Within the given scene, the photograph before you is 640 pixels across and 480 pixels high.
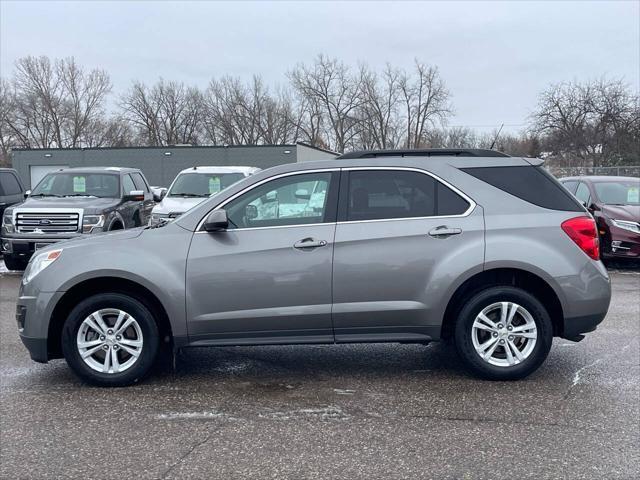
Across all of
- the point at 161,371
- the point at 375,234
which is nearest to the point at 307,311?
the point at 375,234

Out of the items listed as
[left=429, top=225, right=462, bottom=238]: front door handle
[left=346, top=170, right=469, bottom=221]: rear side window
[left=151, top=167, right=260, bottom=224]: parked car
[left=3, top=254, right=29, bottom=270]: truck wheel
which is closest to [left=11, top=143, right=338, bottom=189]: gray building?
[left=151, top=167, right=260, bottom=224]: parked car

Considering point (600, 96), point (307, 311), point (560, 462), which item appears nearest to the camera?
point (560, 462)

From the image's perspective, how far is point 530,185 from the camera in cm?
516

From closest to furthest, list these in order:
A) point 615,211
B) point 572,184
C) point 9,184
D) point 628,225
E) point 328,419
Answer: point 328,419 < point 628,225 < point 615,211 < point 572,184 < point 9,184

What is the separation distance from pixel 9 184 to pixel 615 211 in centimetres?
1252

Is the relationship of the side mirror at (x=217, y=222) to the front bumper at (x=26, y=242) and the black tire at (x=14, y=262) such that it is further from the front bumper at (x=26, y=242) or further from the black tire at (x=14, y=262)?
the black tire at (x=14, y=262)

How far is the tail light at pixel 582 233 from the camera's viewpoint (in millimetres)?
4988

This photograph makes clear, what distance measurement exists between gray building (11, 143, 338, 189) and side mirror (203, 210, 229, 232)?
27.2m

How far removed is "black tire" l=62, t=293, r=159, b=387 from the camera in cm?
495

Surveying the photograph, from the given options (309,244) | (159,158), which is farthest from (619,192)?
(159,158)

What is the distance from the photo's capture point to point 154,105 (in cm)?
7169

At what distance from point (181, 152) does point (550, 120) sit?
31.0 metres

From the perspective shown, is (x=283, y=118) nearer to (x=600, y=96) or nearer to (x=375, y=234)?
(x=600, y=96)

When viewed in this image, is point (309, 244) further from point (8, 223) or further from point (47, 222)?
point (8, 223)
